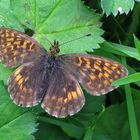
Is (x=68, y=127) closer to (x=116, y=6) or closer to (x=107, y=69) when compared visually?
(x=107, y=69)

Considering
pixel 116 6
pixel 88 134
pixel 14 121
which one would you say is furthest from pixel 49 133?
pixel 116 6

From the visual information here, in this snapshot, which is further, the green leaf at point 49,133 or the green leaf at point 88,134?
the green leaf at point 49,133

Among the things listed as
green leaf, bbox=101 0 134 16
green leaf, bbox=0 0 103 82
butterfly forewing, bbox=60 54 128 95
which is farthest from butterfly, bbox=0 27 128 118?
green leaf, bbox=101 0 134 16

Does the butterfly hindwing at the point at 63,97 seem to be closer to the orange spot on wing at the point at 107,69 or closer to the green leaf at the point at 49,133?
the orange spot on wing at the point at 107,69

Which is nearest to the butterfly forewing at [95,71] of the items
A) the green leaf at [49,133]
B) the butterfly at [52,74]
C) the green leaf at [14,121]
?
the butterfly at [52,74]

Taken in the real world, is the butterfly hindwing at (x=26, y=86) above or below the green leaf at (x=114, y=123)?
above

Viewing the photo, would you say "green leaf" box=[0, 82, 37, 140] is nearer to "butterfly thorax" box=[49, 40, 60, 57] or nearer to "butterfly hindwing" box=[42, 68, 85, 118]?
"butterfly hindwing" box=[42, 68, 85, 118]

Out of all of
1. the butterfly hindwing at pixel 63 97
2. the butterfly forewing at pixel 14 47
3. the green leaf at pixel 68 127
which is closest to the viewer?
the butterfly hindwing at pixel 63 97
